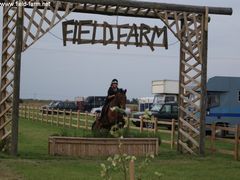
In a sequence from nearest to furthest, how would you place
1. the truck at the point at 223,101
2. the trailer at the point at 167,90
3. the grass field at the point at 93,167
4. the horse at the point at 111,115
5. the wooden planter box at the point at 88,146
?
the grass field at the point at 93,167 < the wooden planter box at the point at 88,146 < the horse at the point at 111,115 < the truck at the point at 223,101 < the trailer at the point at 167,90

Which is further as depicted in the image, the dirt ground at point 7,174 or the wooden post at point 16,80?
the wooden post at point 16,80

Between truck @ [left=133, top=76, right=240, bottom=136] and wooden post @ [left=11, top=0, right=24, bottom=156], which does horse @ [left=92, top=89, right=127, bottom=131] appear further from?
truck @ [left=133, top=76, right=240, bottom=136]

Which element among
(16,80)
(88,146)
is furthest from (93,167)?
(16,80)

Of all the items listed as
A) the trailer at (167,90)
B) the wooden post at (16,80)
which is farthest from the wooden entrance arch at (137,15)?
the trailer at (167,90)

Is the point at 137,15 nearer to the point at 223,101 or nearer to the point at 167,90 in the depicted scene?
the point at 223,101

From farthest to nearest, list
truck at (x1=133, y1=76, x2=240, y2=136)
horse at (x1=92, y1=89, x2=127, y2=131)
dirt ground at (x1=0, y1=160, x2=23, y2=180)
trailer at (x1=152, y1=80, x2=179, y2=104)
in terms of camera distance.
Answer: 1. trailer at (x1=152, y1=80, x2=179, y2=104)
2. truck at (x1=133, y1=76, x2=240, y2=136)
3. horse at (x1=92, y1=89, x2=127, y2=131)
4. dirt ground at (x1=0, y1=160, x2=23, y2=180)

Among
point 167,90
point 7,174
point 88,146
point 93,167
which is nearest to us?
point 7,174

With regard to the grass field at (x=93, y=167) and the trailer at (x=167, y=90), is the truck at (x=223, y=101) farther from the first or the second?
the trailer at (x=167, y=90)

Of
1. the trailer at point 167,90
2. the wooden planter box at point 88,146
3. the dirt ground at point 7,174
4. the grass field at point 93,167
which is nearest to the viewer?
the dirt ground at point 7,174

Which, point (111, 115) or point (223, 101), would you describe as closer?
point (111, 115)

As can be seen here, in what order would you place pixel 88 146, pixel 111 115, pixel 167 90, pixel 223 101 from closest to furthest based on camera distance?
pixel 88 146 → pixel 111 115 → pixel 223 101 → pixel 167 90

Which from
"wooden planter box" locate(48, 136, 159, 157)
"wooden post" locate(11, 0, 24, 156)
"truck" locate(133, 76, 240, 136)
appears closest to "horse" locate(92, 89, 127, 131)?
"wooden planter box" locate(48, 136, 159, 157)

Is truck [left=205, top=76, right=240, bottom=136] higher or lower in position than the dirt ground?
higher

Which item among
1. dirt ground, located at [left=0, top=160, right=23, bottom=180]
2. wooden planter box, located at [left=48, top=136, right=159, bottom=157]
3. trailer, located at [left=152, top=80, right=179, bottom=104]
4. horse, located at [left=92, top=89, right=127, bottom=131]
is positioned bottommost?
dirt ground, located at [left=0, top=160, right=23, bottom=180]
